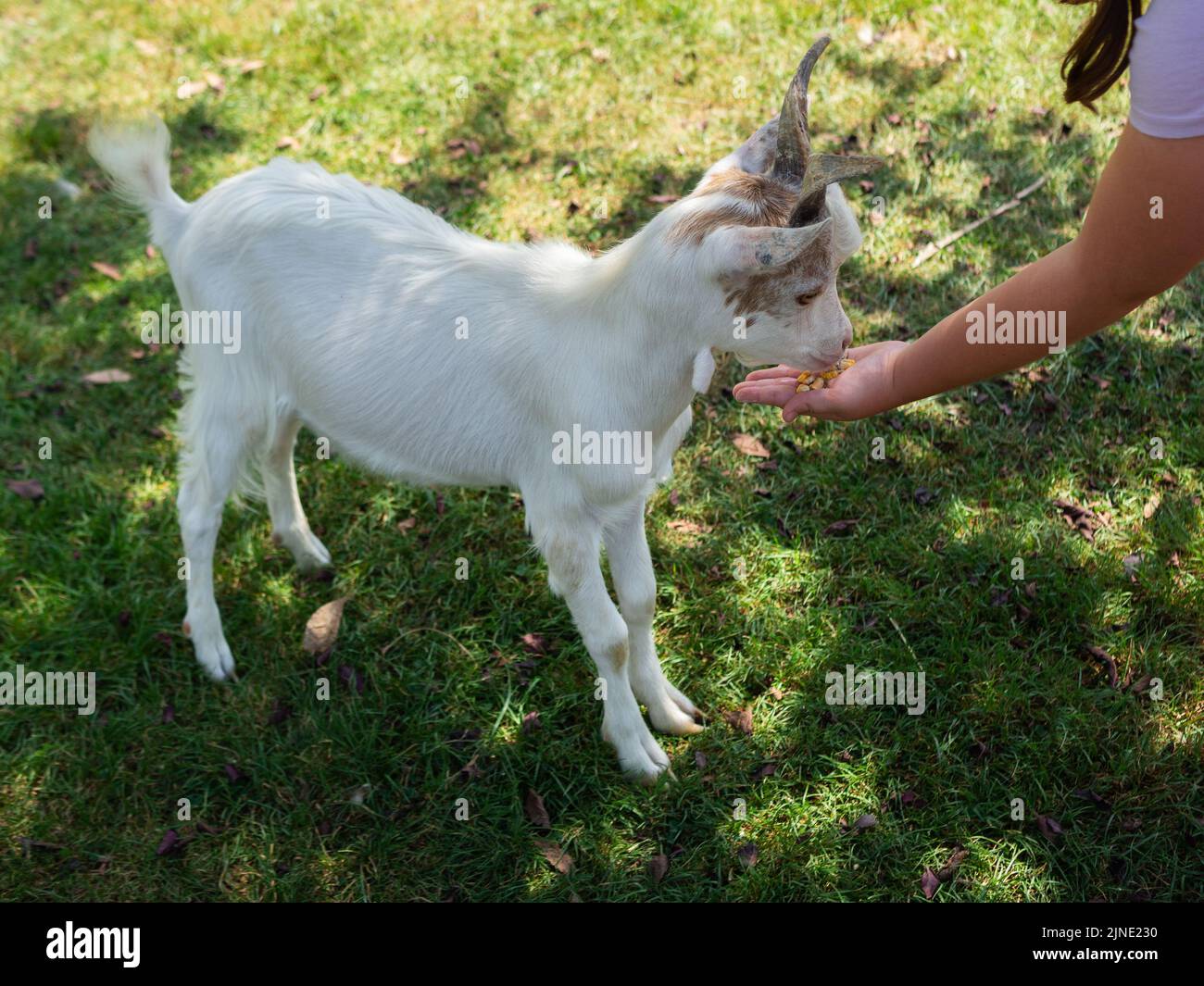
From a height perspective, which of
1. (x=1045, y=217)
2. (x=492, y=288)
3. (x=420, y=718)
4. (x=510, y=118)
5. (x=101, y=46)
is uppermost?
(x=101, y=46)

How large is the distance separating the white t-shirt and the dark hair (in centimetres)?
16

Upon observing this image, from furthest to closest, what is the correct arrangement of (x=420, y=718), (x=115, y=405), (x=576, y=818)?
1. (x=115, y=405)
2. (x=420, y=718)
3. (x=576, y=818)

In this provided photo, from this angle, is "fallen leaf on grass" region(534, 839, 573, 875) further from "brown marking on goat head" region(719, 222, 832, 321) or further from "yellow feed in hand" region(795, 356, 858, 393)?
"brown marking on goat head" region(719, 222, 832, 321)

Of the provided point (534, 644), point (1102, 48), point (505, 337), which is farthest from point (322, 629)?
point (1102, 48)

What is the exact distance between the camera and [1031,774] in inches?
138

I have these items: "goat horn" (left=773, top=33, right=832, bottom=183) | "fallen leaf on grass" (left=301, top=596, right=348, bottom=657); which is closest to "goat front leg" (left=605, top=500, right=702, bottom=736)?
"goat horn" (left=773, top=33, right=832, bottom=183)

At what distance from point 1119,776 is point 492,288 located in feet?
8.65

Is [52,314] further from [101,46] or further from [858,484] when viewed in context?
[858,484]

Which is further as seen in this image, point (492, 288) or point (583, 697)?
point (583, 697)

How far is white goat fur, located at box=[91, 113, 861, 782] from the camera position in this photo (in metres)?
2.84

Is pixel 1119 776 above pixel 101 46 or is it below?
below

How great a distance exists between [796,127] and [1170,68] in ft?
2.76

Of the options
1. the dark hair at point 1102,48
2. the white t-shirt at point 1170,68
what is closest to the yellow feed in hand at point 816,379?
the dark hair at point 1102,48

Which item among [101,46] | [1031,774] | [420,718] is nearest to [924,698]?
[1031,774]
